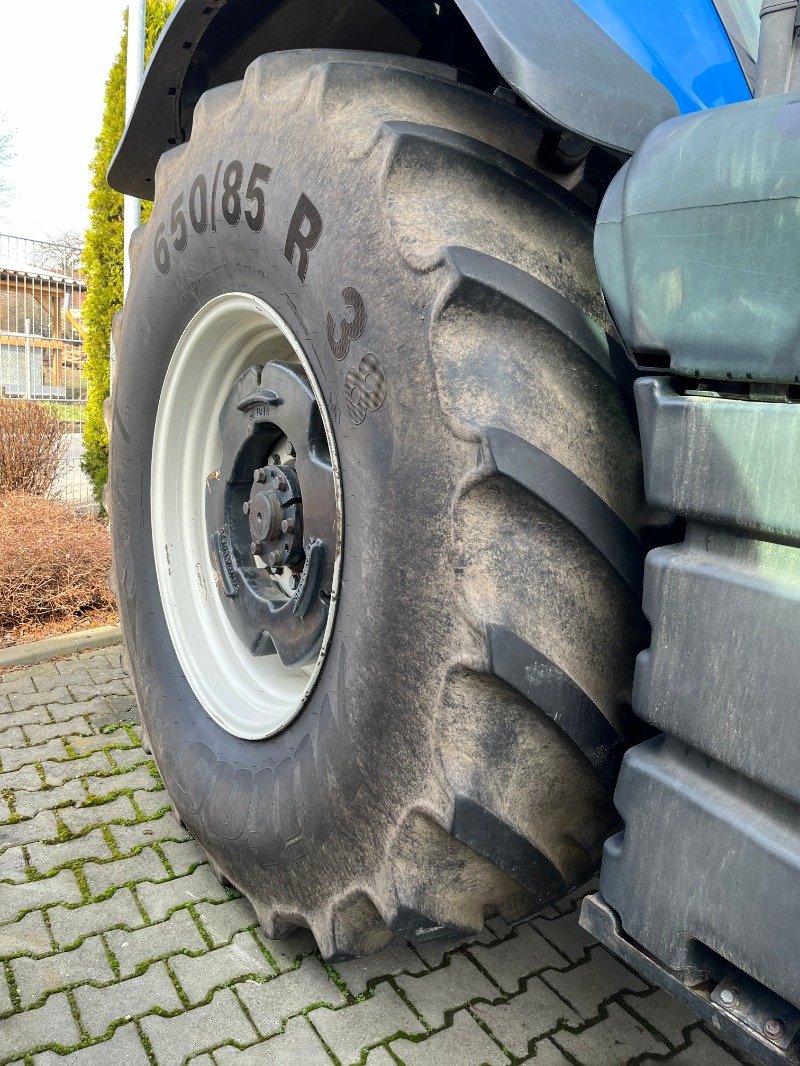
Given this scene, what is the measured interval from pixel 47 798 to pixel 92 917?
544 mm

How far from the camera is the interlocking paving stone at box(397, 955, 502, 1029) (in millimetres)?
1658

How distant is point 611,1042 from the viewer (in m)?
1.61

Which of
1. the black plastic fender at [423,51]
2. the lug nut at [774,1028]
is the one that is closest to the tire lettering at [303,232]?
the black plastic fender at [423,51]

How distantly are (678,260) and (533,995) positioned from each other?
54.8 inches

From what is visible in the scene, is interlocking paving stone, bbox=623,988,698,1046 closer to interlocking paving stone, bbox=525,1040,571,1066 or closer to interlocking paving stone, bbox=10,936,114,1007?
interlocking paving stone, bbox=525,1040,571,1066

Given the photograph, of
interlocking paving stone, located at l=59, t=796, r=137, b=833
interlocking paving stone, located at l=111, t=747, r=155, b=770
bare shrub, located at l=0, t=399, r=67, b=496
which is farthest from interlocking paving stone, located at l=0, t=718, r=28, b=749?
bare shrub, located at l=0, t=399, r=67, b=496

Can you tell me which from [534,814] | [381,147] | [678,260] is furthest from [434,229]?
[534,814]

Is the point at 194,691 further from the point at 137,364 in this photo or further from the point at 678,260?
the point at 678,260

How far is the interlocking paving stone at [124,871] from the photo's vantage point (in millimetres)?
1985

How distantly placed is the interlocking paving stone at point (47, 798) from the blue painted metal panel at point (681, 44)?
206 cm

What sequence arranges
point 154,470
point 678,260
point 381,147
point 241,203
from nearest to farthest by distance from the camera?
1. point 678,260
2. point 381,147
3. point 241,203
4. point 154,470

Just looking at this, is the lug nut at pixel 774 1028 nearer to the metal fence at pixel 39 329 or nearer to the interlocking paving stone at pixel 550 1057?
the interlocking paving stone at pixel 550 1057

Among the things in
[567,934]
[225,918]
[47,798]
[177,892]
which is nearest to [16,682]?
[47,798]

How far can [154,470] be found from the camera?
222 cm
